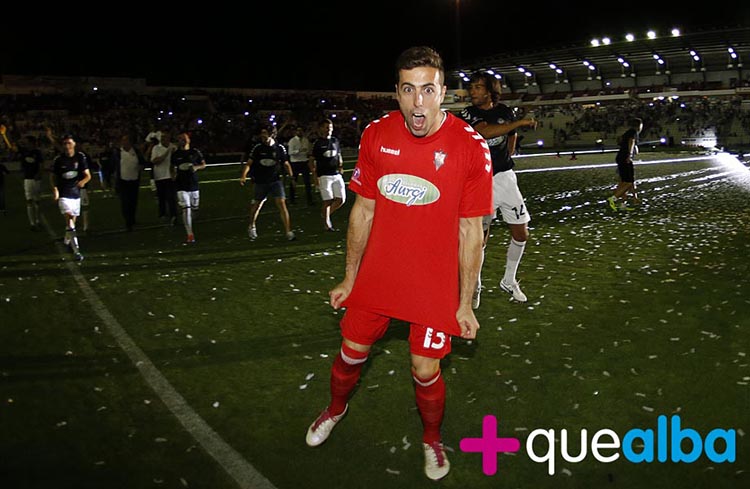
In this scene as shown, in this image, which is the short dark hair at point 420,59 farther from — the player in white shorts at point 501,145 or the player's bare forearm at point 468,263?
the player in white shorts at point 501,145

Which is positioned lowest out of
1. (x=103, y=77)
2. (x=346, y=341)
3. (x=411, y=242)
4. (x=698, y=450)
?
(x=698, y=450)

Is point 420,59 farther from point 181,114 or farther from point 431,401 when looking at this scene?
point 181,114

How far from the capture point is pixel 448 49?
72375 millimetres

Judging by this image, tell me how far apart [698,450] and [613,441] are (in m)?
0.53

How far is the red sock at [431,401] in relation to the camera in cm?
379

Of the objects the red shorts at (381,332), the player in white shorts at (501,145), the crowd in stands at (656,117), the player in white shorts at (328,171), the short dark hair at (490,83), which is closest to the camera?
the red shorts at (381,332)

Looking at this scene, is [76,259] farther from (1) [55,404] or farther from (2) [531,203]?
(2) [531,203]

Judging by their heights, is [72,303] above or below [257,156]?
below

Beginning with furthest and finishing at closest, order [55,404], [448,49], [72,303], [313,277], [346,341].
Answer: [448,49] < [313,277] < [72,303] < [55,404] < [346,341]

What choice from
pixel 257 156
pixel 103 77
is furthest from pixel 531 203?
pixel 103 77

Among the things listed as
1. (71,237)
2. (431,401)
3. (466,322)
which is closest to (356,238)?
(466,322)

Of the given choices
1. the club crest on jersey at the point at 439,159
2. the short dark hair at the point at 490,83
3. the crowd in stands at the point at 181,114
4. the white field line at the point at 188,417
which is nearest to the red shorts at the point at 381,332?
the club crest on jersey at the point at 439,159

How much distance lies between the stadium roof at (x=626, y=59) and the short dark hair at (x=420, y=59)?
189ft

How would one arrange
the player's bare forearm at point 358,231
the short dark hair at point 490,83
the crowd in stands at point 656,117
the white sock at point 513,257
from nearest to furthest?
the player's bare forearm at point 358,231, the short dark hair at point 490,83, the white sock at point 513,257, the crowd in stands at point 656,117
